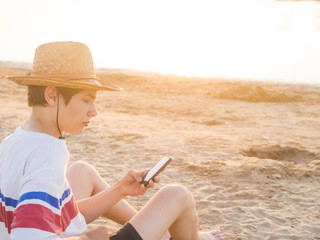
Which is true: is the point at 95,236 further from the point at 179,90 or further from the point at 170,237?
the point at 179,90

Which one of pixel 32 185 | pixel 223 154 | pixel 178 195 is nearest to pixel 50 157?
pixel 32 185

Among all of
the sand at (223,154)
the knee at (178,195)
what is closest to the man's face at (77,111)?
the knee at (178,195)

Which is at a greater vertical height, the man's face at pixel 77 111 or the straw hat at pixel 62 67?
the straw hat at pixel 62 67

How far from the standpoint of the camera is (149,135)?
6.80m

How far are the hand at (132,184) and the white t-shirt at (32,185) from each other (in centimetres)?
73

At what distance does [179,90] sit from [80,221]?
1543 centimetres

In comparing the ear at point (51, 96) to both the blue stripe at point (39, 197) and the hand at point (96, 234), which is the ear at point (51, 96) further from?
the hand at point (96, 234)

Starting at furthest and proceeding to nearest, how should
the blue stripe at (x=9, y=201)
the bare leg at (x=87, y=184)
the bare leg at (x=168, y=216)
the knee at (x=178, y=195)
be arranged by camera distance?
the bare leg at (x=87, y=184) → the knee at (x=178, y=195) → the bare leg at (x=168, y=216) → the blue stripe at (x=9, y=201)

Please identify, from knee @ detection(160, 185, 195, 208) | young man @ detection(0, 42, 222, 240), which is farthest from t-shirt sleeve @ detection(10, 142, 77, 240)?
knee @ detection(160, 185, 195, 208)

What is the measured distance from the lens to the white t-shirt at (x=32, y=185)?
3.68 ft

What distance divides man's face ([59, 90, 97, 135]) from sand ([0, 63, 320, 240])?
1866mm

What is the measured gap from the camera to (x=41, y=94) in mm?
1413

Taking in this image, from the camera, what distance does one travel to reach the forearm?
2113 millimetres

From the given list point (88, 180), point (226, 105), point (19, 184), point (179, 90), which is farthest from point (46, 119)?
point (179, 90)
